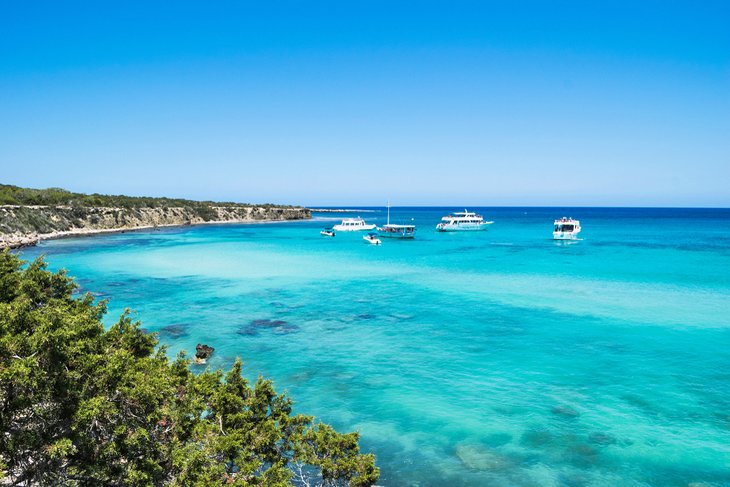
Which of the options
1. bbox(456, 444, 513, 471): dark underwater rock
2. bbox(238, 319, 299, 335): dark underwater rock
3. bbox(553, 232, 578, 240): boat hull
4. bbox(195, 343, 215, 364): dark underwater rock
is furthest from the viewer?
bbox(553, 232, 578, 240): boat hull

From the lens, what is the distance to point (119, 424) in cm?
875

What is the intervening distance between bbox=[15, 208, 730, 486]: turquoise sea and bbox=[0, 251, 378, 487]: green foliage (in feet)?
15.6

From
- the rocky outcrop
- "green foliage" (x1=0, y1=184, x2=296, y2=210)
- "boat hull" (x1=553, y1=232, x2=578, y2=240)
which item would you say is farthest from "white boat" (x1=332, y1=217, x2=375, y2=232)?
"green foliage" (x1=0, y1=184, x2=296, y2=210)

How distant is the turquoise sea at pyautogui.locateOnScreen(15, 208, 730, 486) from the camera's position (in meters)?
15.0

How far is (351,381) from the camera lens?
69.2 ft

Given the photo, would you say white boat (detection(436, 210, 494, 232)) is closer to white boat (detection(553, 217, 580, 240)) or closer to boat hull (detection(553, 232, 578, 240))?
white boat (detection(553, 217, 580, 240))

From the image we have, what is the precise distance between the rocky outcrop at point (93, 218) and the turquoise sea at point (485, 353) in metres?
22.4

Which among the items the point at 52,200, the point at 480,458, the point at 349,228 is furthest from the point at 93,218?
the point at 480,458

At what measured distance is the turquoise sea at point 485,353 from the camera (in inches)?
590

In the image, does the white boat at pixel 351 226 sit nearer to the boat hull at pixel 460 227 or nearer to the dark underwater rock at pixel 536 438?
the boat hull at pixel 460 227

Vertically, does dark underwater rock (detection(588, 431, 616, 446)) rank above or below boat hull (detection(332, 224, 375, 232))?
below

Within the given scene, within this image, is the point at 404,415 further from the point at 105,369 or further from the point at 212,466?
the point at 105,369

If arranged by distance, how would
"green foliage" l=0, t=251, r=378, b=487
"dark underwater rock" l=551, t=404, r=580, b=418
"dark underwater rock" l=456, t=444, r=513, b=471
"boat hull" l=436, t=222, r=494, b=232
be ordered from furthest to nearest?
"boat hull" l=436, t=222, r=494, b=232
"dark underwater rock" l=551, t=404, r=580, b=418
"dark underwater rock" l=456, t=444, r=513, b=471
"green foliage" l=0, t=251, r=378, b=487

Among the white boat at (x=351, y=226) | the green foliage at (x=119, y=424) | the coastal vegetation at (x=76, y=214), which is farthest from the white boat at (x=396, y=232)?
the green foliage at (x=119, y=424)
